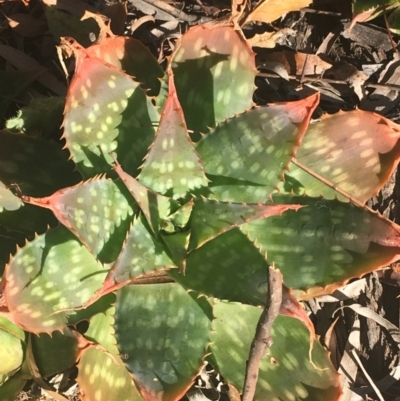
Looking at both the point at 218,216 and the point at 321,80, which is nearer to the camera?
the point at 218,216

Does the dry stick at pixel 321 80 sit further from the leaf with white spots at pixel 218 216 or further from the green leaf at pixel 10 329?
→ the green leaf at pixel 10 329

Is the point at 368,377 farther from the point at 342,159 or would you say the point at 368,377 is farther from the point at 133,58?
the point at 133,58

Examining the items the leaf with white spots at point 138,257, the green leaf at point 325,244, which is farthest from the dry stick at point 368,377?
the leaf with white spots at point 138,257

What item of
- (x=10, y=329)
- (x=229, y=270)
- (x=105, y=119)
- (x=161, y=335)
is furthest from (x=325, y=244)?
(x=10, y=329)

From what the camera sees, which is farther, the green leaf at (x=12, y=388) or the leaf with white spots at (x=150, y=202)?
the green leaf at (x=12, y=388)

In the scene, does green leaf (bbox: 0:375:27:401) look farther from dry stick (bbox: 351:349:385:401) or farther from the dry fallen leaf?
the dry fallen leaf

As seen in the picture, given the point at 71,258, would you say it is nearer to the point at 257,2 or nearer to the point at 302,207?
the point at 302,207

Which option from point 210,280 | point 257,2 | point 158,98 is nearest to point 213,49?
point 158,98

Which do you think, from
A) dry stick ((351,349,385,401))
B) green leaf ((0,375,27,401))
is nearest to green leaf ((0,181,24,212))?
green leaf ((0,375,27,401))
